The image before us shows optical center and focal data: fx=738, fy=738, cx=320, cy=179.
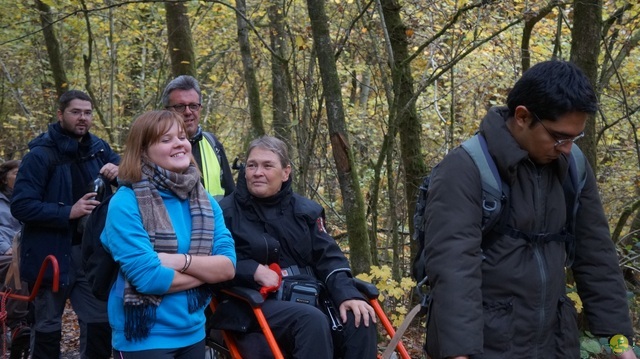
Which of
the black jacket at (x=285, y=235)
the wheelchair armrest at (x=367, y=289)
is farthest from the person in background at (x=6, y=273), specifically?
the wheelchair armrest at (x=367, y=289)

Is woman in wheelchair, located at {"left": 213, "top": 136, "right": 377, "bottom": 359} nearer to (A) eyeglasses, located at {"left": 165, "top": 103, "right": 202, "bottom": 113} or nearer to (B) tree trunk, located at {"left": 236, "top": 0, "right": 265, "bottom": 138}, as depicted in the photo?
(A) eyeglasses, located at {"left": 165, "top": 103, "right": 202, "bottom": 113}

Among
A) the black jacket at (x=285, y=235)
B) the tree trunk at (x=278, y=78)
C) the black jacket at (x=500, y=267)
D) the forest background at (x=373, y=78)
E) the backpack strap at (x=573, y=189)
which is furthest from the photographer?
the tree trunk at (x=278, y=78)

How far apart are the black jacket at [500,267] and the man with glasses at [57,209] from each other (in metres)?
3.00

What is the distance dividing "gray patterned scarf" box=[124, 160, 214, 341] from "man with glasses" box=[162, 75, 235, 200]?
134cm

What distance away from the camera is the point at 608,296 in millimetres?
2707

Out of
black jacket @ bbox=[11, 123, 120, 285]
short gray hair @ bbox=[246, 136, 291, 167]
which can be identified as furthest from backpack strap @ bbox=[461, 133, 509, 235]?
black jacket @ bbox=[11, 123, 120, 285]

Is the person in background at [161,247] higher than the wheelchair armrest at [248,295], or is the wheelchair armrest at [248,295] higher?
the person in background at [161,247]

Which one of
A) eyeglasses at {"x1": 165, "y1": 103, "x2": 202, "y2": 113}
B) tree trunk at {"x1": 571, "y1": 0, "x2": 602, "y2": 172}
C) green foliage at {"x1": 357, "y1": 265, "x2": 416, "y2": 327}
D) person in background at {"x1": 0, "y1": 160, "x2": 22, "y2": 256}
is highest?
tree trunk at {"x1": 571, "y1": 0, "x2": 602, "y2": 172}

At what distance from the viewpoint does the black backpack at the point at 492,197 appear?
248 cm

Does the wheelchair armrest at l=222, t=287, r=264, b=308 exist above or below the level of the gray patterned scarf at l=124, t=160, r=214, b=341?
below

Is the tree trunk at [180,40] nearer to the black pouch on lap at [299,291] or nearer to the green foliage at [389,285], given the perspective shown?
the green foliage at [389,285]

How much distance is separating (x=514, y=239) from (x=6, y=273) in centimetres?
504

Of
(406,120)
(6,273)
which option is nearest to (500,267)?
(406,120)

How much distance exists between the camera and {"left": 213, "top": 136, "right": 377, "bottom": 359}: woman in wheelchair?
3.92 m
